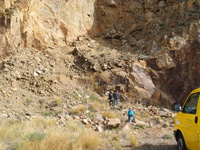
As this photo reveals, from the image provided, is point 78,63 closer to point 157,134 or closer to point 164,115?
point 164,115

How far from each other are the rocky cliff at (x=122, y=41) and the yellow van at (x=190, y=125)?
8.45 m

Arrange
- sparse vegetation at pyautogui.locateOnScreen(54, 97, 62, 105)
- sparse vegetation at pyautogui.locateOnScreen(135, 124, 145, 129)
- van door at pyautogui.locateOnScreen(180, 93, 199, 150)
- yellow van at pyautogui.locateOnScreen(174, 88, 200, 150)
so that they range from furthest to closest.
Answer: sparse vegetation at pyautogui.locateOnScreen(54, 97, 62, 105) < sparse vegetation at pyautogui.locateOnScreen(135, 124, 145, 129) < van door at pyautogui.locateOnScreen(180, 93, 199, 150) < yellow van at pyautogui.locateOnScreen(174, 88, 200, 150)

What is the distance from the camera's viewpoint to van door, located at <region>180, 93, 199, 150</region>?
332cm

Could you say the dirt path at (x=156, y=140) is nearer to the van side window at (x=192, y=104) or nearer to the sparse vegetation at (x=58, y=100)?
the van side window at (x=192, y=104)

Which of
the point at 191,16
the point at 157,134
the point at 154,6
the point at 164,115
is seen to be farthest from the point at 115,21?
the point at 157,134

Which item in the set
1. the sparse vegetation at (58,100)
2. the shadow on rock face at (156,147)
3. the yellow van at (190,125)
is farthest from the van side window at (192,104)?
the sparse vegetation at (58,100)

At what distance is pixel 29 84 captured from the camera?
11.6 meters

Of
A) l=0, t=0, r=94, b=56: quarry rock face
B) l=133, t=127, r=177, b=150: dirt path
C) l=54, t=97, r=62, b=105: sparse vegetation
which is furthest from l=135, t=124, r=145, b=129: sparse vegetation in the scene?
l=0, t=0, r=94, b=56: quarry rock face

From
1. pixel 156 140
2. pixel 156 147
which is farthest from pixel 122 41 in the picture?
pixel 156 147

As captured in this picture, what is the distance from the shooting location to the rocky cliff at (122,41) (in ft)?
42.9

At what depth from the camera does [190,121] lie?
3.52 meters

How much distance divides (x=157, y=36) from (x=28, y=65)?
11.7m

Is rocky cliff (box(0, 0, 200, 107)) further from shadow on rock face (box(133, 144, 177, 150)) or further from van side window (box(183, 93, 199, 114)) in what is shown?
van side window (box(183, 93, 199, 114))

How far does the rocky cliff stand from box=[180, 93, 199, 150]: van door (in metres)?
8.60
